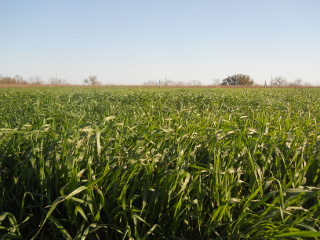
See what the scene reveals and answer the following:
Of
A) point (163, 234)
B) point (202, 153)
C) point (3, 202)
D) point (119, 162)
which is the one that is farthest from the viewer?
point (202, 153)

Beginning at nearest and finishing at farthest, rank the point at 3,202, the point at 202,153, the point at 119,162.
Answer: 1. the point at 3,202
2. the point at 119,162
3. the point at 202,153

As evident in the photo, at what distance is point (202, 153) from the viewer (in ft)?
6.93

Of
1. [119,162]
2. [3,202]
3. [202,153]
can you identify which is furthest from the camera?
[202,153]

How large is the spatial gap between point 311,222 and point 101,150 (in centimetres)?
140

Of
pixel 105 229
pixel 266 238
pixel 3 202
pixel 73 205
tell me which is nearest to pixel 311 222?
pixel 266 238

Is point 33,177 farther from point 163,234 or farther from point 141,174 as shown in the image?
point 163,234

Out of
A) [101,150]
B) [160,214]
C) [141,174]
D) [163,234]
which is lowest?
[163,234]

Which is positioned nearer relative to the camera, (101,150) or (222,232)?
(222,232)

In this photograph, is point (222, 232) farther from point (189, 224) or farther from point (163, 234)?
point (163, 234)

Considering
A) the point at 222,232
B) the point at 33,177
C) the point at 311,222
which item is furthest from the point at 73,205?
the point at 311,222

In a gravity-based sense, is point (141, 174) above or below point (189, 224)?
above

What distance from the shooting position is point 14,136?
2113mm

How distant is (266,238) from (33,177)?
150cm

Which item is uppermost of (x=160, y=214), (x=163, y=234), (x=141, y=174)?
(x=141, y=174)
